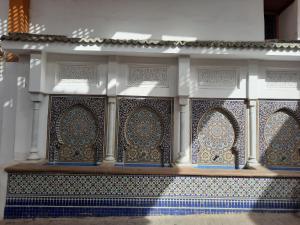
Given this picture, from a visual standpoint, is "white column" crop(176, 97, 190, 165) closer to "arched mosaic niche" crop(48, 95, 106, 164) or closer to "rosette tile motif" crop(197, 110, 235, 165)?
"rosette tile motif" crop(197, 110, 235, 165)

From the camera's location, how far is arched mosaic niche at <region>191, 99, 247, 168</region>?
14.7 ft

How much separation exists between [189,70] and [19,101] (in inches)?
116

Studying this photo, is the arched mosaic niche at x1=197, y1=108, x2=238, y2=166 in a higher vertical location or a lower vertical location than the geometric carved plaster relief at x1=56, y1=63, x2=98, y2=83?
lower

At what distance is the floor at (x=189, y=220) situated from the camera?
3.52m

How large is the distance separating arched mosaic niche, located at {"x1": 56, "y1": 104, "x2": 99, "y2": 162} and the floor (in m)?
1.15

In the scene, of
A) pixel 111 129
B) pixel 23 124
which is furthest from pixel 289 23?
pixel 23 124

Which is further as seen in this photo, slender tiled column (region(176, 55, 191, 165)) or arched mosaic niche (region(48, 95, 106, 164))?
arched mosaic niche (region(48, 95, 106, 164))

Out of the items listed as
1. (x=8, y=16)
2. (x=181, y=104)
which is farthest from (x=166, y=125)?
(x=8, y=16)

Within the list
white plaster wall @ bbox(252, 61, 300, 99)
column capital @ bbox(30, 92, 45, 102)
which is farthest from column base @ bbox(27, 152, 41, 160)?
white plaster wall @ bbox(252, 61, 300, 99)

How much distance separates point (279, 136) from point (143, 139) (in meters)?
2.38

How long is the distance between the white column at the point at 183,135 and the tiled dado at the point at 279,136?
1.30 metres

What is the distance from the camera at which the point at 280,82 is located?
4.59 meters

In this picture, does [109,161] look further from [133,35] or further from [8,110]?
[133,35]

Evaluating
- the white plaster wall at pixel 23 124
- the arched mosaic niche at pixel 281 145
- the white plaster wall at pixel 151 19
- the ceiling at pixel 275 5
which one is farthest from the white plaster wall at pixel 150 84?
the ceiling at pixel 275 5
